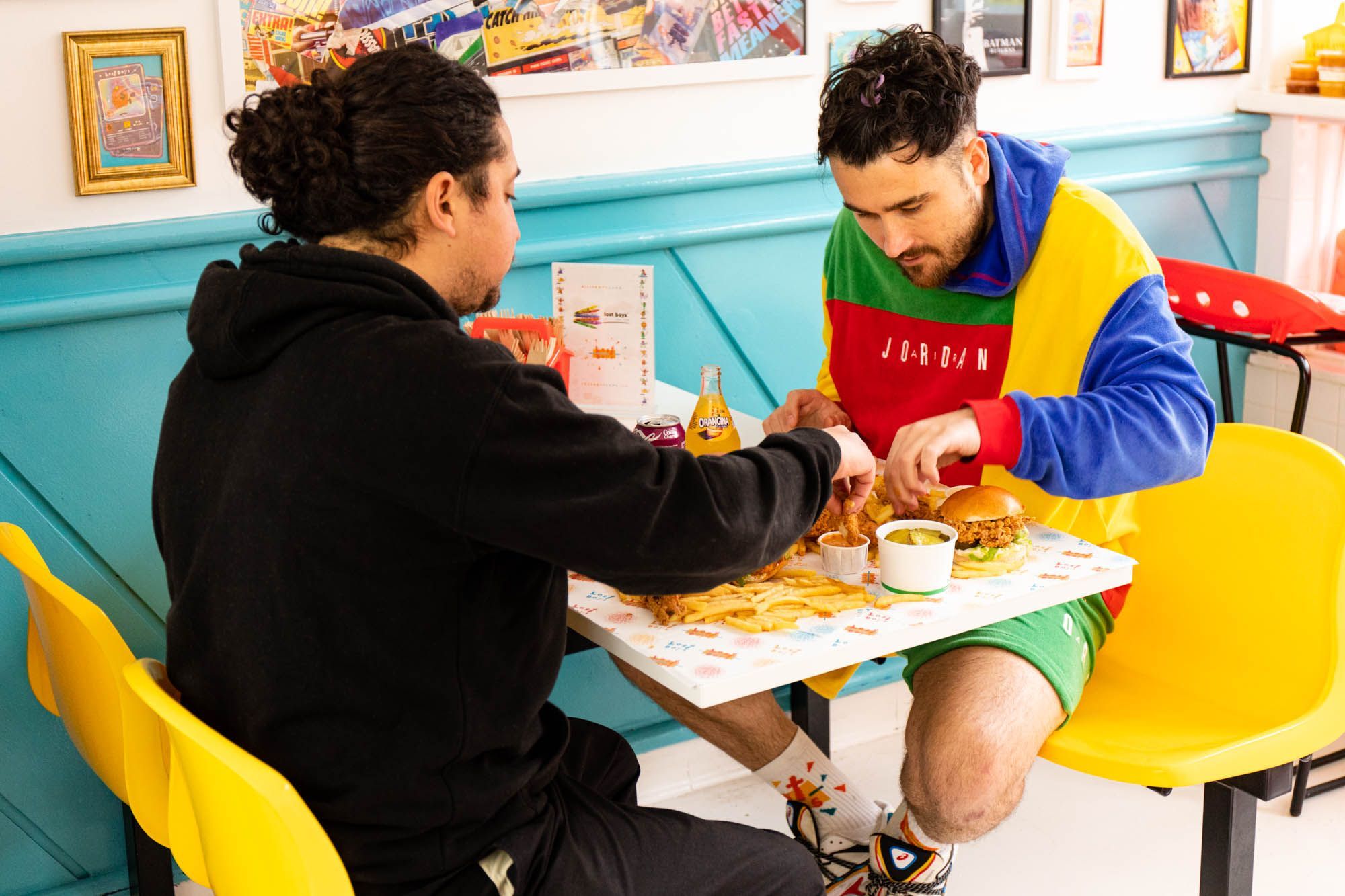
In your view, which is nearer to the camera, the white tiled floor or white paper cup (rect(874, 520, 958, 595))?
white paper cup (rect(874, 520, 958, 595))

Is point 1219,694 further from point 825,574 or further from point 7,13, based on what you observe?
point 7,13

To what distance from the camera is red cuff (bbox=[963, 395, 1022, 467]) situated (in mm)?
1754

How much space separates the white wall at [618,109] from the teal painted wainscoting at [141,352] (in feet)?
0.16

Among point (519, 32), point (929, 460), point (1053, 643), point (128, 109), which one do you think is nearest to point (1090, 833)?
point (1053, 643)

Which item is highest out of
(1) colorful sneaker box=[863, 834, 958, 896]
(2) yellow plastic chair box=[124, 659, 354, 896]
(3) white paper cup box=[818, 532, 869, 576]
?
(3) white paper cup box=[818, 532, 869, 576]

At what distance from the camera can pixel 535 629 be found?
1417 mm

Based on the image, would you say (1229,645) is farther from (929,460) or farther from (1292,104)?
(1292,104)

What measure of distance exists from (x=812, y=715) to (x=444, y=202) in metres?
1.49

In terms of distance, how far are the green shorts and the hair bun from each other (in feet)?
3.38

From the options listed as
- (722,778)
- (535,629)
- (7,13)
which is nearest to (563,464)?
(535,629)

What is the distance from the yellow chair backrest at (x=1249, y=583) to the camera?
1958 mm

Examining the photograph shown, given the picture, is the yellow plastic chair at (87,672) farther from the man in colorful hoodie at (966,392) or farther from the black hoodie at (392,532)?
the man in colorful hoodie at (966,392)

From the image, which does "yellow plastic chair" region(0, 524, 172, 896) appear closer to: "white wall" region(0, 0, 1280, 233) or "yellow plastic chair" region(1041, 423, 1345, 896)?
"white wall" region(0, 0, 1280, 233)

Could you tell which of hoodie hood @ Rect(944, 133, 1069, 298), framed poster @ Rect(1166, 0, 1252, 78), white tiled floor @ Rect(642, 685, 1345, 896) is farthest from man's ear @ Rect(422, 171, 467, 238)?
framed poster @ Rect(1166, 0, 1252, 78)
